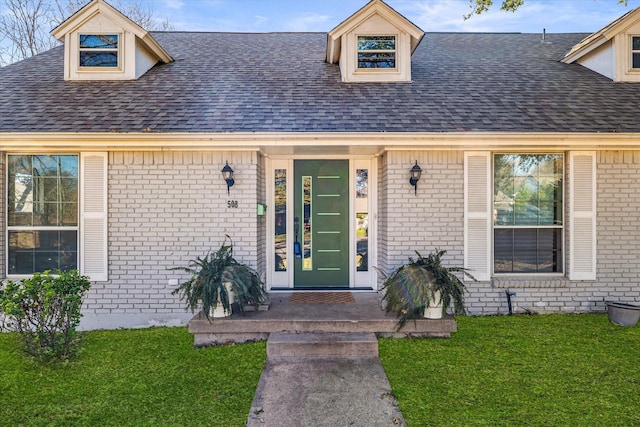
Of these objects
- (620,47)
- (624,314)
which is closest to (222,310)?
(624,314)

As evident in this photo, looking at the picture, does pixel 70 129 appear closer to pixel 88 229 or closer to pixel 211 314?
pixel 88 229

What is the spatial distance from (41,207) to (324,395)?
5.01 meters

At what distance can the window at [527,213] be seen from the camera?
5.72 meters

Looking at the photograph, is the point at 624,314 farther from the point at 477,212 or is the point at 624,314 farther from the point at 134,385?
the point at 134,385

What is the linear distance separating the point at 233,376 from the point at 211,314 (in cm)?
109

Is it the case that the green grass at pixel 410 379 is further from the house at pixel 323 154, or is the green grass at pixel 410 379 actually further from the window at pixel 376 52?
the window at pixel 376 52

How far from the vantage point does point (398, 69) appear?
6.78m

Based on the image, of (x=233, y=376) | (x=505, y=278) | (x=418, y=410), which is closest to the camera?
(x=418, y=410)

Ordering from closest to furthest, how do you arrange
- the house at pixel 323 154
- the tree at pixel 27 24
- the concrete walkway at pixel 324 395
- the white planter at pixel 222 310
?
the concrete walkway at pixel 324 395
the white planter at pixel 222 310
the house at pixel 323 154
the tree at pixel 27 24

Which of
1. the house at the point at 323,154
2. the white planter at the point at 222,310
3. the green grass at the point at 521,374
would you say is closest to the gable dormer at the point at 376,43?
the house at the point at 323,154

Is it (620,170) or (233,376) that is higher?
(620,170)

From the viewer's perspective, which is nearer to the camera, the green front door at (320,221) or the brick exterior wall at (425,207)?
the brick exterior wall at (425,207)

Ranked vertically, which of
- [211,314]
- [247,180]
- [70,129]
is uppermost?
[70,129]

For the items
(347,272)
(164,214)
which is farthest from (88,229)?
(347,272)
